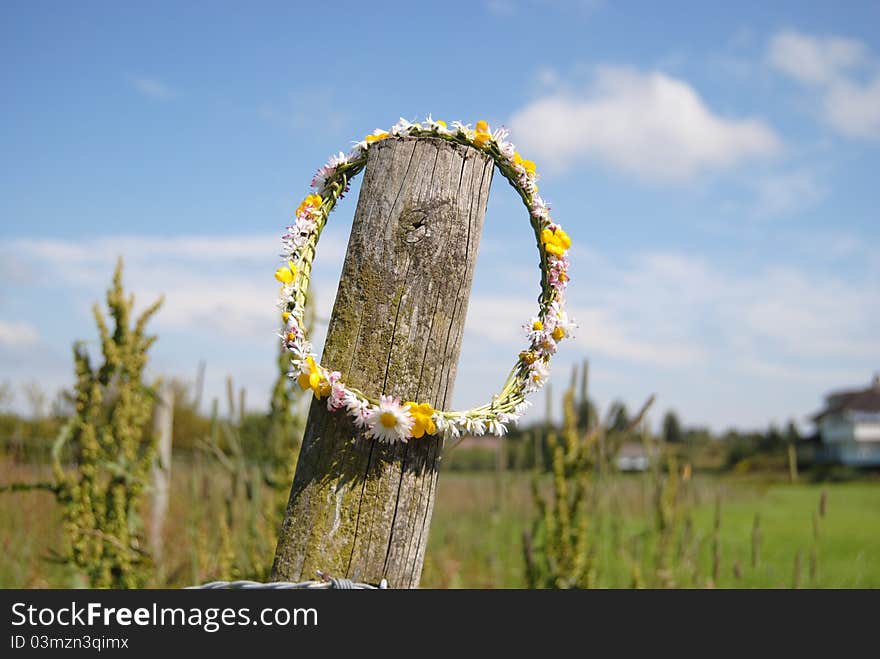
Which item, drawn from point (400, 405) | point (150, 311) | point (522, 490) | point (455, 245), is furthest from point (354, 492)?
point (522, 490)

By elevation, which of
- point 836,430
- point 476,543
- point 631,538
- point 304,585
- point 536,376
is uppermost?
point 836,430

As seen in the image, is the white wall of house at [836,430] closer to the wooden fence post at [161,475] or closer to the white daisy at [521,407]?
the wooden fence post at [161,475]

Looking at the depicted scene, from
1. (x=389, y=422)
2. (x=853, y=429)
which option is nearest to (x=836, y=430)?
(x=853, y=429)

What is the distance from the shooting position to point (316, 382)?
1.83 m

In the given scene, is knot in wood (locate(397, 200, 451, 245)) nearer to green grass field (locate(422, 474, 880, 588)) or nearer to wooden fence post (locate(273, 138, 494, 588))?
wooden fence post (locate(273, 138, 494, 588))

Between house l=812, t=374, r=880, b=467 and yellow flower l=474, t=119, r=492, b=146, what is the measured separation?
50.4 meters

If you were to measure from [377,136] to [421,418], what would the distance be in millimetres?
834

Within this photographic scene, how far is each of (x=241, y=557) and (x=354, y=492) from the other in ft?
8.22

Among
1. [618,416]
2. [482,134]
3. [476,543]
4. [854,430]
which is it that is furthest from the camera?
[854,430]

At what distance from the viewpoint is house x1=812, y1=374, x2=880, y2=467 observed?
153ft

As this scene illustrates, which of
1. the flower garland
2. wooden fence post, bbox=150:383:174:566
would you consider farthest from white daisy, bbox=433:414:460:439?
wooden fence post, bbox=150:383:174:566

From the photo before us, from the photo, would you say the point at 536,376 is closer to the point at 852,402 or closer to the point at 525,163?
the point at 525,163

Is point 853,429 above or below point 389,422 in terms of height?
above

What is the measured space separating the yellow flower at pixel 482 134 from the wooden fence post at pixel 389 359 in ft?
0.36
